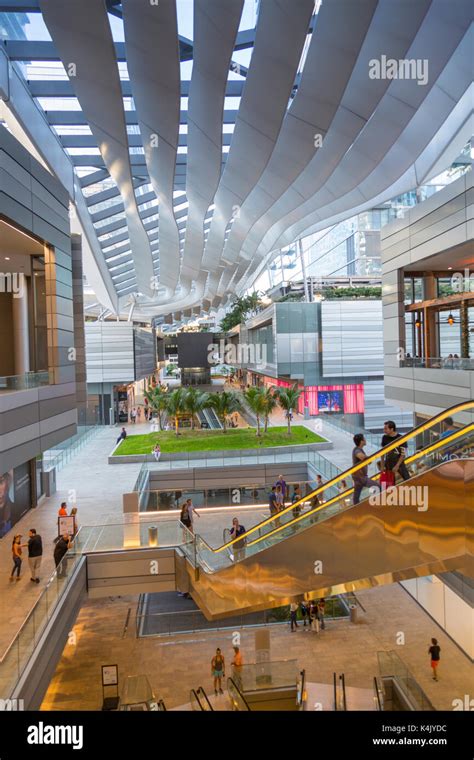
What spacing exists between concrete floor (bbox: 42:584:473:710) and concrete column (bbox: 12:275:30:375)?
7277mm

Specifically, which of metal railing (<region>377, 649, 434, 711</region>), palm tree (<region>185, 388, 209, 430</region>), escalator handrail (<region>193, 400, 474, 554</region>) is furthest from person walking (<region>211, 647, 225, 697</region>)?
palm tree (<region>185, 388, 209, 430</region>)

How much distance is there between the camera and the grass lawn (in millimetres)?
25453

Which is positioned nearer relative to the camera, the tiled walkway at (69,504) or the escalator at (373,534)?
the escalator at (373,534)

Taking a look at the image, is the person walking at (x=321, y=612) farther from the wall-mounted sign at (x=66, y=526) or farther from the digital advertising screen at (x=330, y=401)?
the digital advertising screen at (x=330, y=401)

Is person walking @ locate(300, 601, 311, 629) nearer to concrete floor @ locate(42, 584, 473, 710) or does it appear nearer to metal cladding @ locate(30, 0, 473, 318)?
concrete floor @ locate(42, 584, 473, 710)

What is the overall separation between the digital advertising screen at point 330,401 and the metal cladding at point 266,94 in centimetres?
1684

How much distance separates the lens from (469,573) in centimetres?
712

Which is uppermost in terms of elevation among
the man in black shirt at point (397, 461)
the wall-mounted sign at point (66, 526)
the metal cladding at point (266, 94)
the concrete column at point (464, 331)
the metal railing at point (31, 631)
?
the metal cladding at point (266, 94)

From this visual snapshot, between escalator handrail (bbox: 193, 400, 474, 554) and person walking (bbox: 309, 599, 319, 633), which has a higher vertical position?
escalator handrail (bbox: 193, 400, 474, 554)

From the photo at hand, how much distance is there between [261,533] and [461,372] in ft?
20.8

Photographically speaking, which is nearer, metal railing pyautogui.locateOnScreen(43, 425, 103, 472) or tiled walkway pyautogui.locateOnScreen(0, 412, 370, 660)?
tiled walkway pyautogui.locateOnScreen(0, 412, 370, 660)

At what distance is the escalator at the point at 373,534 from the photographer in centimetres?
707

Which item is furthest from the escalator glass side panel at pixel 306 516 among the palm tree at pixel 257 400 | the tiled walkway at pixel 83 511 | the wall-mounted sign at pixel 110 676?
the palm tree at pixel 257 400

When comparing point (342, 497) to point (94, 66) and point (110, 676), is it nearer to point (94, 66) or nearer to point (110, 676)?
point (110, 676)
